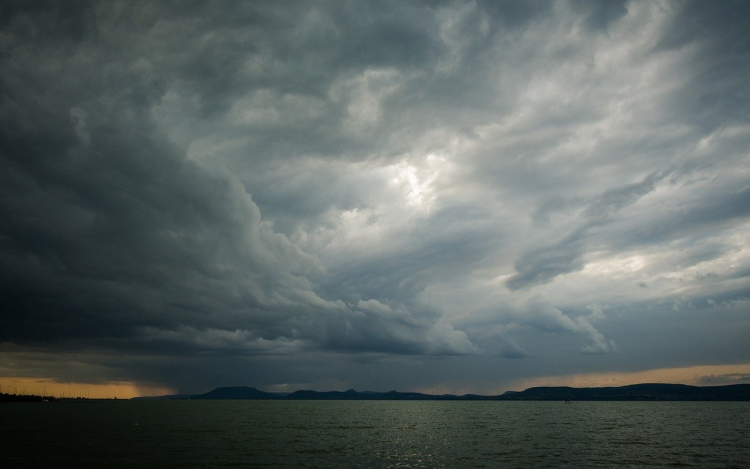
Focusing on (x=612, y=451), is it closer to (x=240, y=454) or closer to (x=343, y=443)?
(x=343, y=443)

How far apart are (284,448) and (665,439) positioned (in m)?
82.9

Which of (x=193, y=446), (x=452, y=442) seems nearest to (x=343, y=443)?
(x=452, y=442)

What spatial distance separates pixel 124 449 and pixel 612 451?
86.0 m

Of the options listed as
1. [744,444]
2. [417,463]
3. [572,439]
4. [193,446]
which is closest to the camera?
[417,463]

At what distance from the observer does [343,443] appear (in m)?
90.4

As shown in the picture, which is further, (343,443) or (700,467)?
(343,443)

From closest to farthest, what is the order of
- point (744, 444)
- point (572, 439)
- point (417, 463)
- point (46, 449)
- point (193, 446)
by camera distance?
point (417, 463), point (46, 449), point (193, 446), point (744, 444), point (572, 439)

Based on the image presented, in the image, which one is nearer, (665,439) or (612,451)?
(612,451)

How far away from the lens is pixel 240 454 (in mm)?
72125

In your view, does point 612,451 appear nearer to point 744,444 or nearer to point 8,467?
point 744,444

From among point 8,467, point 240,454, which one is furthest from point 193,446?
point 8,467

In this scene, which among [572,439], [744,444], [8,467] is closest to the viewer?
[8,467]

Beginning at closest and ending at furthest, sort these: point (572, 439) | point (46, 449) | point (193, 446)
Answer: point (46, 449) → point (193, 446) → point (572, 439)

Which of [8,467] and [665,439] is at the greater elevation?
[8,467]
